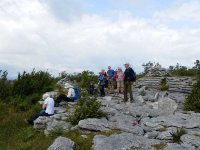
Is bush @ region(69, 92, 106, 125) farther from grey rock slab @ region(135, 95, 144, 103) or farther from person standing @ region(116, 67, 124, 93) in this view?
person standing @ region(116, 67, 124, 93)

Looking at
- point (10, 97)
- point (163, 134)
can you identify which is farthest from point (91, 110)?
point (10, 97)

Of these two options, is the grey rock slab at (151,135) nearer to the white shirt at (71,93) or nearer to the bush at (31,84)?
the white shirt at (71,93)

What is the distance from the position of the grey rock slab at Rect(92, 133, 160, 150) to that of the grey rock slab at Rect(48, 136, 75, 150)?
0.74m

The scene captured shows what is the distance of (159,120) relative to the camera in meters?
14.8

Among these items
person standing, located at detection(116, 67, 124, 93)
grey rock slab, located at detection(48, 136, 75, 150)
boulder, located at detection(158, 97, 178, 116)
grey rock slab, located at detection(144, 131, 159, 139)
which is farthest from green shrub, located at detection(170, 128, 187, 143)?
person standing, located at detection(116, 67, 124, 93)

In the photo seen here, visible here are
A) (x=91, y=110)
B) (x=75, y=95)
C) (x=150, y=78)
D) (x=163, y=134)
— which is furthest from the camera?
(x=150, y=78)

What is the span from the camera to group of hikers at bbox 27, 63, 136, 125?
677 inches

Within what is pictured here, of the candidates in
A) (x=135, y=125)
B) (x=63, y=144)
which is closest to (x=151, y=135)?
(x=135, y=125)

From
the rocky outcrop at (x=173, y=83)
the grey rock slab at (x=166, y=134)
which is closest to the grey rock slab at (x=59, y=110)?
the grey rock slab at (x=166, y=134)

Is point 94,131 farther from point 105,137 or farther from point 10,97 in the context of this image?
point 10,97

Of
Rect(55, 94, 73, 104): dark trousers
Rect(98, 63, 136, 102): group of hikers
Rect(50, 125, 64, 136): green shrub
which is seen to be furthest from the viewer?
Rect(98, 63, 136, 102): group of hikers

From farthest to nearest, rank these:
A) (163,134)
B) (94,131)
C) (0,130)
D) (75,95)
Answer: (75,95), (0,130), (94,131), (163,134)

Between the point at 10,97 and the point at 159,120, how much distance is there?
34.4 feet

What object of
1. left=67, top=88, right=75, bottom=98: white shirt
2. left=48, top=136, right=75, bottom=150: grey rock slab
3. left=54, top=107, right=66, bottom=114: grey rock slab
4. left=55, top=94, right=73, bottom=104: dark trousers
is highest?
left=67, top=88, right=75, bottom=98: white shirt
